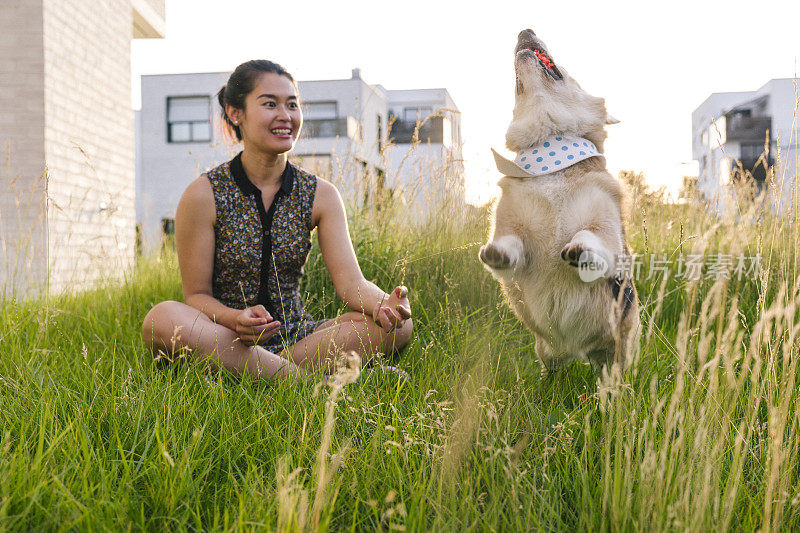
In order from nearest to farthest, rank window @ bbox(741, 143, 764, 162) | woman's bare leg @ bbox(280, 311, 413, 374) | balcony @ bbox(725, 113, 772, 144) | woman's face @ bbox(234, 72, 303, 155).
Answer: woman's bare leg @ bbox(280, 311, 413, 374) < woman's face @ bbox(234, 72, 303, 155) < balcony @ bbox(725, 113, 772, 144) < window @ bbox(741, 143, 764, 162)

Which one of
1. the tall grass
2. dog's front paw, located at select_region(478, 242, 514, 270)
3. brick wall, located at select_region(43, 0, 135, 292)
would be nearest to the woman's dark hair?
the tall grass

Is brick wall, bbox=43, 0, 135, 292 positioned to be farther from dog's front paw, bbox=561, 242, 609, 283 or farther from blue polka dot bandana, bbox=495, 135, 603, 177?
dog's front paw, bbox=561, 242, 609, 283

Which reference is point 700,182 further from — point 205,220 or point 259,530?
point 259,530

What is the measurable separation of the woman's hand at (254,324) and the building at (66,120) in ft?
8.25

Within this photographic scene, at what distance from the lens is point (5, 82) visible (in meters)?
5.76

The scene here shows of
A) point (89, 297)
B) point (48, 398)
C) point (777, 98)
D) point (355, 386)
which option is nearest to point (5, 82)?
point (89, 297)

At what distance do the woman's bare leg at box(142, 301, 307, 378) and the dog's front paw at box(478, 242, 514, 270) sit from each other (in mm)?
752

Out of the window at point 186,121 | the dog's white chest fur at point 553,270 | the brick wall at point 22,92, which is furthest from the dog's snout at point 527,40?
the window at point 186,121

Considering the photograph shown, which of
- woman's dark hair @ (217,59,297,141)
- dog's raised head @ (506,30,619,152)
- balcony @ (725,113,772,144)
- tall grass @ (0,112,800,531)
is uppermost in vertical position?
balcony @ (725,113,772,144)

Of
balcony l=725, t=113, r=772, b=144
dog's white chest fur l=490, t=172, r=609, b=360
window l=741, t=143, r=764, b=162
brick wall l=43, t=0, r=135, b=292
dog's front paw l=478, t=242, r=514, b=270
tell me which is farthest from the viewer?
window l=741, t=143, r=764, b=162

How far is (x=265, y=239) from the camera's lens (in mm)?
2404

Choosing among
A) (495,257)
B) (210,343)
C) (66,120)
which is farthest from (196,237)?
(66,120)

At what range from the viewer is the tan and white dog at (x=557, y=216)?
6.05 ft

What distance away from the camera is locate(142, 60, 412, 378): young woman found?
2256 millimetres
